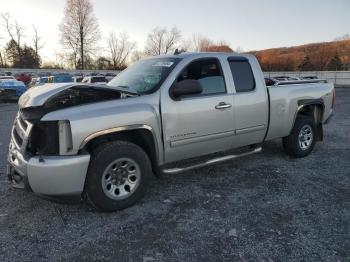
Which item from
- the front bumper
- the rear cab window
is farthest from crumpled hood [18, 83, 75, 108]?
the rear cab window

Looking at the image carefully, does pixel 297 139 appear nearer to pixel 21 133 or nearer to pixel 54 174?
pixel 54 174

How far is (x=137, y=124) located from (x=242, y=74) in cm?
205

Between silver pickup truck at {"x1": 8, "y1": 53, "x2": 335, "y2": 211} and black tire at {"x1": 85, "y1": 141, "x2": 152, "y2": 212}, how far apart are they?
0.04 ft

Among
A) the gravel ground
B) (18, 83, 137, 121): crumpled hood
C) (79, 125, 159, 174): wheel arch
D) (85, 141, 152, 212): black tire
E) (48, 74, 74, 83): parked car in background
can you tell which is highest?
(48, 74, 74, 83): parked car in background

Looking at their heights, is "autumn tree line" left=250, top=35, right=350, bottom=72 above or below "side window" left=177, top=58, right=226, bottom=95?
above

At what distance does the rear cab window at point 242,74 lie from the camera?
16.3ft

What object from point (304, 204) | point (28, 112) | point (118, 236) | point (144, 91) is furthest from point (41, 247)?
point (304, 204)

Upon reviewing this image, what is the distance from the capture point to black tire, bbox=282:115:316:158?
5.96m

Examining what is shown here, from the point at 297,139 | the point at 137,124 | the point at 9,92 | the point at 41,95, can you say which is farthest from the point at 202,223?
the point at 9,92

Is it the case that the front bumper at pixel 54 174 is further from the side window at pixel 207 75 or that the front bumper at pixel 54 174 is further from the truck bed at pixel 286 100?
the truck bed at pixel 286 100

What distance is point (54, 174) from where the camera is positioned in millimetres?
3387

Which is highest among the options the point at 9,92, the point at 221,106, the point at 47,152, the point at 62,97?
the point at 9,92

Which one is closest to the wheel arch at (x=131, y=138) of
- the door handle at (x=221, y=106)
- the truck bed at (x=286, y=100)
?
the door handle at (x=221, y=106)

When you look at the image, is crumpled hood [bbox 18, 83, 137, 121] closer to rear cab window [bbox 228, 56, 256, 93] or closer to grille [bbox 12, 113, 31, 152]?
grille [bbox 12, 113, 31, 152]
